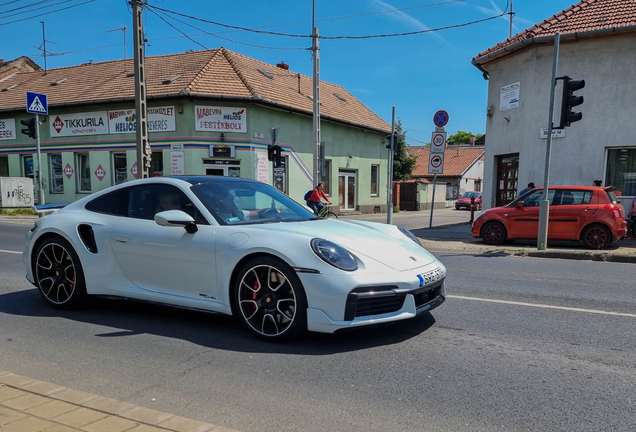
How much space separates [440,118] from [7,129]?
73.4 ft

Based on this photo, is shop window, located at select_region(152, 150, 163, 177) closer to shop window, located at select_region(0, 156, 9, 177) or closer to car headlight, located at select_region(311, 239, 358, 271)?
shop window, located at select_region(0, 156, 9, 177)

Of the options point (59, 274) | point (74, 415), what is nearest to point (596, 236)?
point (59, 274)

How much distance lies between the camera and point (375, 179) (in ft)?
95.0

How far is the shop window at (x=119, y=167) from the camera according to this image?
69.9 feet

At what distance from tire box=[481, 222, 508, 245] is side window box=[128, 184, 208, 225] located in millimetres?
9303

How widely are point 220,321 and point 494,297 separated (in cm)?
333

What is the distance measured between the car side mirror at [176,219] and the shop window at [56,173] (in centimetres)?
2170

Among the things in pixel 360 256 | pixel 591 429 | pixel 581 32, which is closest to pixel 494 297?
pixel 360 256

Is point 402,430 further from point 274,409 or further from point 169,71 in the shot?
point 169,71

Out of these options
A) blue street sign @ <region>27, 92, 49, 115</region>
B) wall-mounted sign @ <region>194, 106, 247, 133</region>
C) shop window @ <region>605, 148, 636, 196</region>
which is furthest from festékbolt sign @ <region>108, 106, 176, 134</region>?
shop window @ <region>605, 148, 636, 196</region>

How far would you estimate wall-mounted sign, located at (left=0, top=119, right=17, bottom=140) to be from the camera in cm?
2386

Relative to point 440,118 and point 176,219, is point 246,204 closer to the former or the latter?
point 176,219

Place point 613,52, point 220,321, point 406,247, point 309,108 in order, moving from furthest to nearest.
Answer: point 309,108, point 613,52, point 220,321, point 406,247

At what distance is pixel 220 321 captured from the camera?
15.0ft
